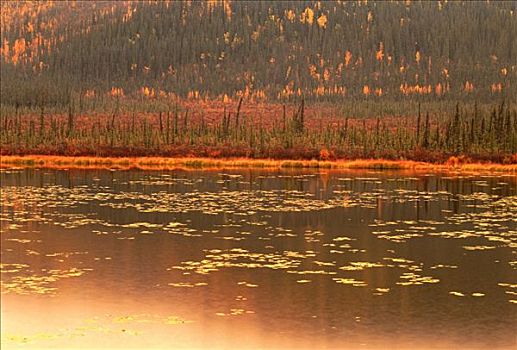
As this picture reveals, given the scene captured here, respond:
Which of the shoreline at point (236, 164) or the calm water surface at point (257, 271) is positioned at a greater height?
the calm water surface at point (257, 271)

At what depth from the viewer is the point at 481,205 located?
53.9 meters

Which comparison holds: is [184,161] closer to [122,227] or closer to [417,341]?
[122,227]

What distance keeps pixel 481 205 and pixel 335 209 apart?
849 centimetres

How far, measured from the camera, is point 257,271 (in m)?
30.5

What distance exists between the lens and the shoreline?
99125 mm

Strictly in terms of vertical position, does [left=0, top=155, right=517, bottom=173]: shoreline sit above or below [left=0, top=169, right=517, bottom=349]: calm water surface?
below

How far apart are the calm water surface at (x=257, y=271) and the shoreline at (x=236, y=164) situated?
41.0m

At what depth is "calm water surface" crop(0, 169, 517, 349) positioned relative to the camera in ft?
73.1

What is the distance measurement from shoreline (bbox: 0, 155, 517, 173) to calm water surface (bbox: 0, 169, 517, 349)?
41.0 metres

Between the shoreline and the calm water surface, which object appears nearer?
the calm water surface

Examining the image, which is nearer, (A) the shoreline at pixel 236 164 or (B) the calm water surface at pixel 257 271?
(B) the calm water surface at pixel 257 271

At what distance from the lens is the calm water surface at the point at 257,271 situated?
22.3 metres

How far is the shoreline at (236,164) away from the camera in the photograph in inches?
3903

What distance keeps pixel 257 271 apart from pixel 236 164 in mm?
75924
